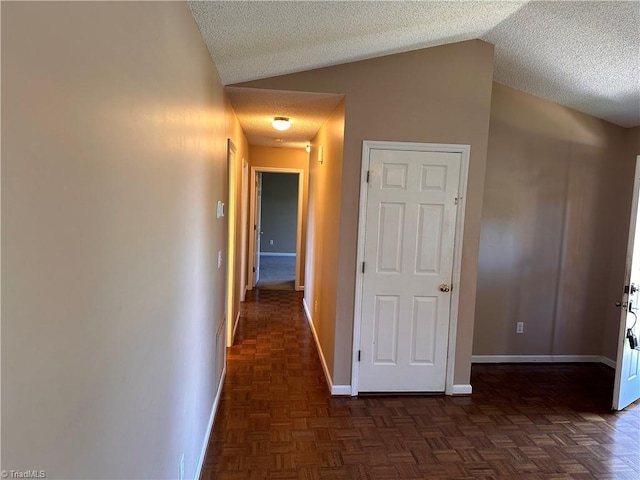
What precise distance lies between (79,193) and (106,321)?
1.00ft

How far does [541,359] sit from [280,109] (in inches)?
135

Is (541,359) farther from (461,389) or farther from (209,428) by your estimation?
(209,428)

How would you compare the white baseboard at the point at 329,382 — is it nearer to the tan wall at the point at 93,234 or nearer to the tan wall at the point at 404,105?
the tan wall at the point at 404,105

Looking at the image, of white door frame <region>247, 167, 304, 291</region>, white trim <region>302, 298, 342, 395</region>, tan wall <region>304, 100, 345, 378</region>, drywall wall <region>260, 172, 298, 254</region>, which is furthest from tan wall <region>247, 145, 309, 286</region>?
drywall wall <region>260, 172, 298, 254</region>

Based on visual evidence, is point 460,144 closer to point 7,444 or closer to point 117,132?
point 117,132

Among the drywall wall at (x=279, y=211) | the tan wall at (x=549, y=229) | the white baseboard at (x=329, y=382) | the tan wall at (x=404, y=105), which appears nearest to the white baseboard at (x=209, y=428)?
the white baseboard at (x=329, y=382)

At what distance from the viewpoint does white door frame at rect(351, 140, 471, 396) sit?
323 cm

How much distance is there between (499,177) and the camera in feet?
13.2

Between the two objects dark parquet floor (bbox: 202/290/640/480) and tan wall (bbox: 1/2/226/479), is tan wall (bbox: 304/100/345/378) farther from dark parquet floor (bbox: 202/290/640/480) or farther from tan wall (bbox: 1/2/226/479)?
tan wall (bbox: 1/2/226/479)

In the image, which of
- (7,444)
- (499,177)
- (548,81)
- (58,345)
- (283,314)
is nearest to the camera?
(7,444)

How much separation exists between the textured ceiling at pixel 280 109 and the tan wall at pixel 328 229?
0.36ft

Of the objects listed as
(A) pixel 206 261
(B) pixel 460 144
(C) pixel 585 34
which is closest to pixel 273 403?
(A) pixel 206 261

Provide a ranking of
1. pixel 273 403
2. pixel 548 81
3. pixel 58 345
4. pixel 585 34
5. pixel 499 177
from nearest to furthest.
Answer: pixel 58 345 → pixel 585 34 → pixel 273 403 → pixel 548 81 → pixel 499 177

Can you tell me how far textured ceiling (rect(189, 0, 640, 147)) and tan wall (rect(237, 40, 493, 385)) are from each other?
14 cm
